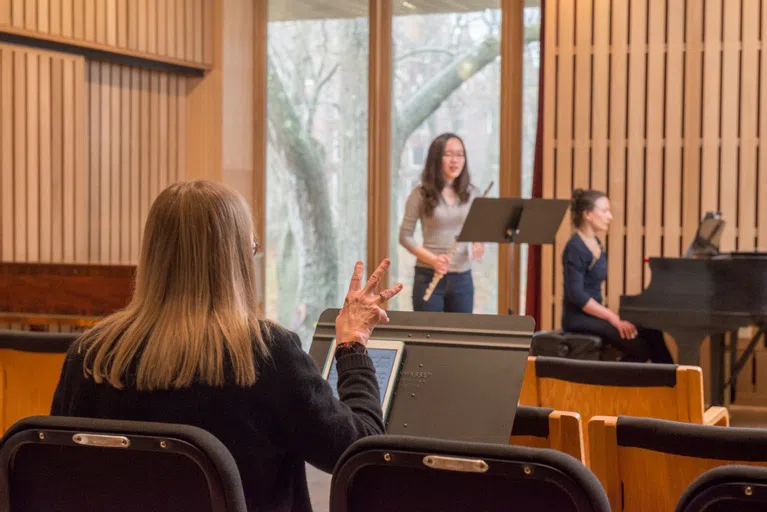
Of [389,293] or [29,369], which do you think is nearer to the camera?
[389,293]

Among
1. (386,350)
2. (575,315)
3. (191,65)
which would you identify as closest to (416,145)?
(191,65)

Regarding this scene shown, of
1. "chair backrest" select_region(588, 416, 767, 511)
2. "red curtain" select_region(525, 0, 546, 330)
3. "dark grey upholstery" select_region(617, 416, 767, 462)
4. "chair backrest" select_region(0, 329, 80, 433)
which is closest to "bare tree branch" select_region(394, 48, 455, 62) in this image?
"red curtain" select_region(525, 0, 546, 330)

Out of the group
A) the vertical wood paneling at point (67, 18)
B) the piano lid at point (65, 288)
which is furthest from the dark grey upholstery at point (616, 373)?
the vertical wood paneling at point (67, 18)

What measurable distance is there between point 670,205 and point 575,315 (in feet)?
4.19

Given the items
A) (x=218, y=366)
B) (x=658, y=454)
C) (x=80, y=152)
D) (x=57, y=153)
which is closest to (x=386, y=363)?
(x=218, y=366)

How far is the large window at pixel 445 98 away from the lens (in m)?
7.72

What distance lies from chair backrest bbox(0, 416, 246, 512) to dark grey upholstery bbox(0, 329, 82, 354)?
1.45 metres

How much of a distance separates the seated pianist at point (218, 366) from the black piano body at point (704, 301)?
4.12 m

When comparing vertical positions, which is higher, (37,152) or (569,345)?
(37,152)

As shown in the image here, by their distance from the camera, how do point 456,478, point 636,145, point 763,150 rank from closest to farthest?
point 456,478 < point 763,150 < point 636,145

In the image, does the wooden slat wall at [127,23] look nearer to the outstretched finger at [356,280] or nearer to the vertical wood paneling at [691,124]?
the vertical wood paneling at [691,124]

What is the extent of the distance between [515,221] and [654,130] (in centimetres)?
174

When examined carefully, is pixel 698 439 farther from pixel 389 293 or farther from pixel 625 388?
pixel 625 388

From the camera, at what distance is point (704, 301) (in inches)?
222
